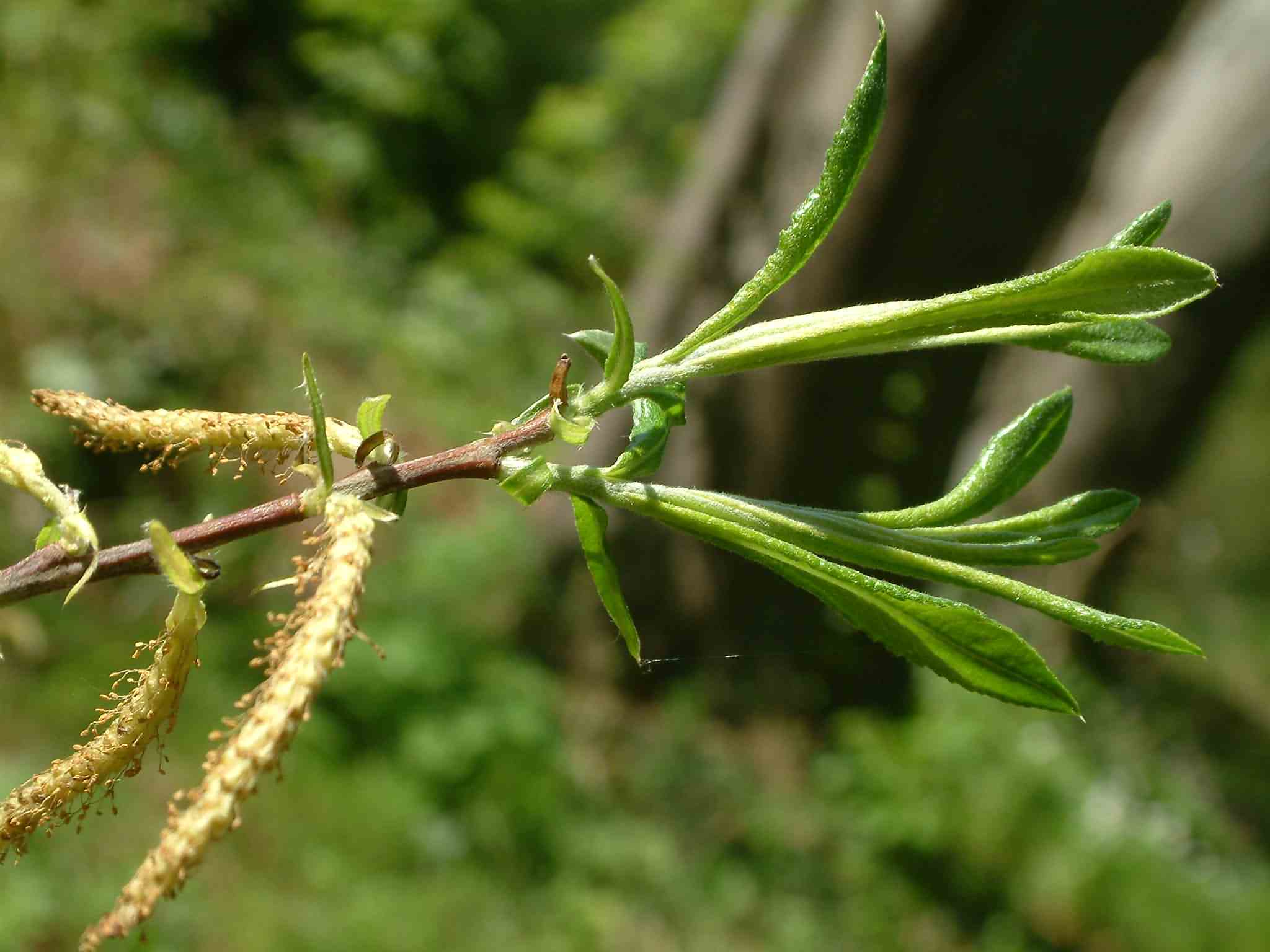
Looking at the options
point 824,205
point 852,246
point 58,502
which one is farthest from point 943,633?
point 852,246

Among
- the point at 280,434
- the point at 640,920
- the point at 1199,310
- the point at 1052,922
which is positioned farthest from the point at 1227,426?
the point at 280,434

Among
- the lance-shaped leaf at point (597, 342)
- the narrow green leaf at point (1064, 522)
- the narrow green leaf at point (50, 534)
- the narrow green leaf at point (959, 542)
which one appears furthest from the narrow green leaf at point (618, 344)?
the narrow green leaf at point (50, 534)

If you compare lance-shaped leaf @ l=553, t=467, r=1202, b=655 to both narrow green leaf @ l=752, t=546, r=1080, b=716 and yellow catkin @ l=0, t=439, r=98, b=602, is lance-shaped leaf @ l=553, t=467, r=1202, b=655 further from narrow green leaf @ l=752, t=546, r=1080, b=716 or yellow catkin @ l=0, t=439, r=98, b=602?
yellow catkin @ l=0, t=439, r=98, b=602

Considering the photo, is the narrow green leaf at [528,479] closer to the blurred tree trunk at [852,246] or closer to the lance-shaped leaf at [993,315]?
the lance-shaped leaf at [993,315]

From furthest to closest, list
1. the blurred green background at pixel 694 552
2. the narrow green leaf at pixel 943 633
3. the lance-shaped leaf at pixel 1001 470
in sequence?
1. the blurred green background at pixel 694 552
2. the lance-shaped leaf at pixel 1001 470
3. the narrow green leaf at pixel 943 633

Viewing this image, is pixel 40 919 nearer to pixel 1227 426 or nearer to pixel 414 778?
pixel 414 778

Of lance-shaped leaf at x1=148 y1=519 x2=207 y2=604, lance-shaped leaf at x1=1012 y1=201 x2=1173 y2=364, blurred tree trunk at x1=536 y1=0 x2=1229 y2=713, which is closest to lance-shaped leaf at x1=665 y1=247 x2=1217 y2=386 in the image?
lance-shaped leaf at x1=1012 y1=201 x2=1173 y2=364

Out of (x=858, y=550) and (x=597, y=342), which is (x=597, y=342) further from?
(x=858, y=550)
